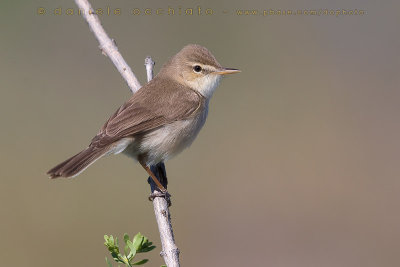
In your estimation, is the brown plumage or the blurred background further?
the blurred background

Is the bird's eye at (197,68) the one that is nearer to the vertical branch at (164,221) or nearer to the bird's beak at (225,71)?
the bird's beak at (225,71)

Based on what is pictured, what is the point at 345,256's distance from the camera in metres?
6.65

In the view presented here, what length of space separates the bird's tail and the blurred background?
272 cm

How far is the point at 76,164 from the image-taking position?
369cm

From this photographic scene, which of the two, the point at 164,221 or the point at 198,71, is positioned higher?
the point at 198,71

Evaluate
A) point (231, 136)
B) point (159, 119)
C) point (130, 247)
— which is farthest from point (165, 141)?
point (231, 136)

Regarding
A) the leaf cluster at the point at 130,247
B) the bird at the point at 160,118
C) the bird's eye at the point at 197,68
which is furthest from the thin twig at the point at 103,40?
the leaf cluster at the point at 130,247

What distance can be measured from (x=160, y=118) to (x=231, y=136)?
4523mm

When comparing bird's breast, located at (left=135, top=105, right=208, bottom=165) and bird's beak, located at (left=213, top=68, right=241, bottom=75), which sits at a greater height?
bird's beak, located at (left=213, top=68, right=241, bottom=75)

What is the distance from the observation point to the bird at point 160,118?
395 centimetres

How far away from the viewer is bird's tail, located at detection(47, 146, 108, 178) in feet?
11.7

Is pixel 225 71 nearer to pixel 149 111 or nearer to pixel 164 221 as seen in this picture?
pixel 149 111

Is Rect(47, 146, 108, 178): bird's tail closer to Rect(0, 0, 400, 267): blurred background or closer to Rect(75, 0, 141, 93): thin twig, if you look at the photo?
Rect(75, 0, 141, 93): thin twig

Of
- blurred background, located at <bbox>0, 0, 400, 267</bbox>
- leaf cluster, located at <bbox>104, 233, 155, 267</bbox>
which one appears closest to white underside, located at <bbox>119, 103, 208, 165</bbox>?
leaf cluster, located at <bbox>104, 233, 155, 267</bbox>
